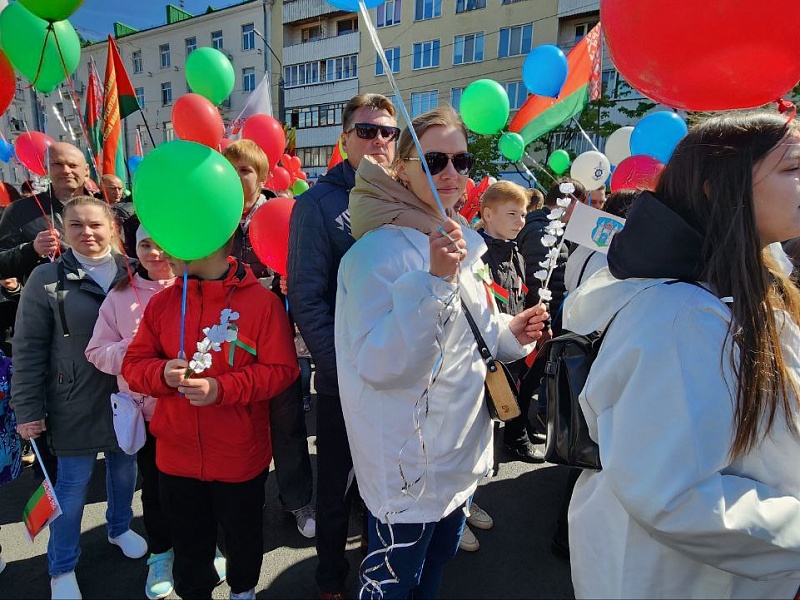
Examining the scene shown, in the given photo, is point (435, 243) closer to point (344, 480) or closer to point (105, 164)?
point (344, 480)

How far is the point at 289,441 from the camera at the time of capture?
2117 mm

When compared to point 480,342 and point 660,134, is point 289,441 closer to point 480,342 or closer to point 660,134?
point 480,342

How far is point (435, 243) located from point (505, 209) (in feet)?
6.68

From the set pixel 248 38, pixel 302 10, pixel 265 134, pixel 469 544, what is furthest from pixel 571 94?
pixel 248 38

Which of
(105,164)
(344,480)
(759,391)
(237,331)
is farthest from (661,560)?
(105,164)

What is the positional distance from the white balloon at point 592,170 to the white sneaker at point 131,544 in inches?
207

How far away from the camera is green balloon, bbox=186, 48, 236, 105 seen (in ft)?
18.0

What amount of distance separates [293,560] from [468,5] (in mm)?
25706

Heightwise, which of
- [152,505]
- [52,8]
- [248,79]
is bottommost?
[152,505]

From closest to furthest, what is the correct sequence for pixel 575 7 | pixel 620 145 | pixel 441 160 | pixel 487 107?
pixel 441 160
pixel 487 107
pixel 620 145
pixel 575 7

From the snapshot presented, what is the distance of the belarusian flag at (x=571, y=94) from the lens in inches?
234

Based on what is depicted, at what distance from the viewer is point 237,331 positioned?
6.01 feet

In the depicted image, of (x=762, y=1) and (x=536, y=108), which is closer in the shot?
(x=762, y=1)

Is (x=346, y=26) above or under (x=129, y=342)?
above
